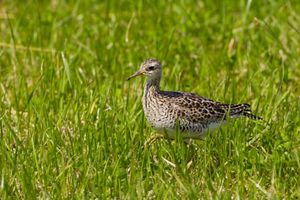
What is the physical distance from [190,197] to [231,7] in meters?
5.74

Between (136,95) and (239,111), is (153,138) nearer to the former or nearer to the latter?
(239,111)

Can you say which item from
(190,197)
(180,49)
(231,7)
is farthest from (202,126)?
(231,7)

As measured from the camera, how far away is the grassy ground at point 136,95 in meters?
7.07

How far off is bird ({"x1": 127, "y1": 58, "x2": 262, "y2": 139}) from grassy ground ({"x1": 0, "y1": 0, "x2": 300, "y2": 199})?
0.14 m

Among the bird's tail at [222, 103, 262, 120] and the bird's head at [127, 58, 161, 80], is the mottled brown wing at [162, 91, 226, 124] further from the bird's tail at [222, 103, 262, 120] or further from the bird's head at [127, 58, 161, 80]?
the bird's head at [127, 58, 161, 80]

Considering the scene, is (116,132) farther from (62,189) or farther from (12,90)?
(12,90)

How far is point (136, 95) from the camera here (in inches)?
366

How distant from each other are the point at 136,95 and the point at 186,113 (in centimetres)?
151

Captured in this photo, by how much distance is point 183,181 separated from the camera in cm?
693

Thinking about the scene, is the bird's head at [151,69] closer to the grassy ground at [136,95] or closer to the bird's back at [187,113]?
the bird's back at [187,113]

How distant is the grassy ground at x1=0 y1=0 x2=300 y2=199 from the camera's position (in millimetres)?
7074

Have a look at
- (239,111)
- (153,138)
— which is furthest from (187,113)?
(239,111)

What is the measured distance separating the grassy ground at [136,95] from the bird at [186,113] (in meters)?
0.14

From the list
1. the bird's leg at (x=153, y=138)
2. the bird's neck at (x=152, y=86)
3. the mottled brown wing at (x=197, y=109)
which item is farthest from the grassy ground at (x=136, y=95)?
the bird's neck at (x=152, y=86)
